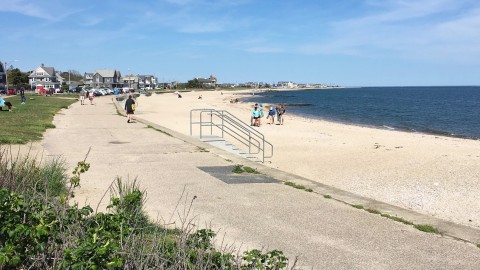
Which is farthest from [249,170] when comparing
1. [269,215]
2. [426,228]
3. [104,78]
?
[104,78]

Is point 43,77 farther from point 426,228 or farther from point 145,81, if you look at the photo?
point 426,228

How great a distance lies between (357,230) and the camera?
5.76 metres

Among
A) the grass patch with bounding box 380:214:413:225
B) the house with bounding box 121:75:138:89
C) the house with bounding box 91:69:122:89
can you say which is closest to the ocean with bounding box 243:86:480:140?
the grass patch with bounding box 380:214:413:225

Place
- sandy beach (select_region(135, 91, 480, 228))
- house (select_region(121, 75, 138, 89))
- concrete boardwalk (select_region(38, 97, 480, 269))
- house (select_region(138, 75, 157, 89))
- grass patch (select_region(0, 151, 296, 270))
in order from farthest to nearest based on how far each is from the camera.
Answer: house (select_region(138, 75, 157, 89))
house (select_region(121, 75, 138, 89))
sandy beach (select_region(135, 91, 480, 228))
concrete boardwalk (select_region(38, 97, 480, 269))
grass patch (select_region(0, 151, 296, 270))

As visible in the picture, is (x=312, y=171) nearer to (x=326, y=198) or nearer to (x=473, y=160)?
(x=326, y=198)

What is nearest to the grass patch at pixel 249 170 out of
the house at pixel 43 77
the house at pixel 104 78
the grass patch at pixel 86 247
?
the grass patch at pixel 86 247

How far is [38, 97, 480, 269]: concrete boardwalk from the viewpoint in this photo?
488 cm

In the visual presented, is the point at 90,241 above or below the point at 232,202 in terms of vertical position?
above

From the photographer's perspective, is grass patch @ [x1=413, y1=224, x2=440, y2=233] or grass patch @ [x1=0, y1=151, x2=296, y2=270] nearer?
grass patch @ [x1=0, y1=151, x2=296, y2=270]

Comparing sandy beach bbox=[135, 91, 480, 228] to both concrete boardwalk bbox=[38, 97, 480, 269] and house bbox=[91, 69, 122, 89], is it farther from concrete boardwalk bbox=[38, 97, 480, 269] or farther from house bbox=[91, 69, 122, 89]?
house bbox=[91, 69, 122, 89]

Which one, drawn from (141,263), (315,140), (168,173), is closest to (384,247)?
(141,263)

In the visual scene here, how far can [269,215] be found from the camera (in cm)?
635

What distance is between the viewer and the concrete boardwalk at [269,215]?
4.88m

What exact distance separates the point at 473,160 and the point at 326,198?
1066 centimetres
